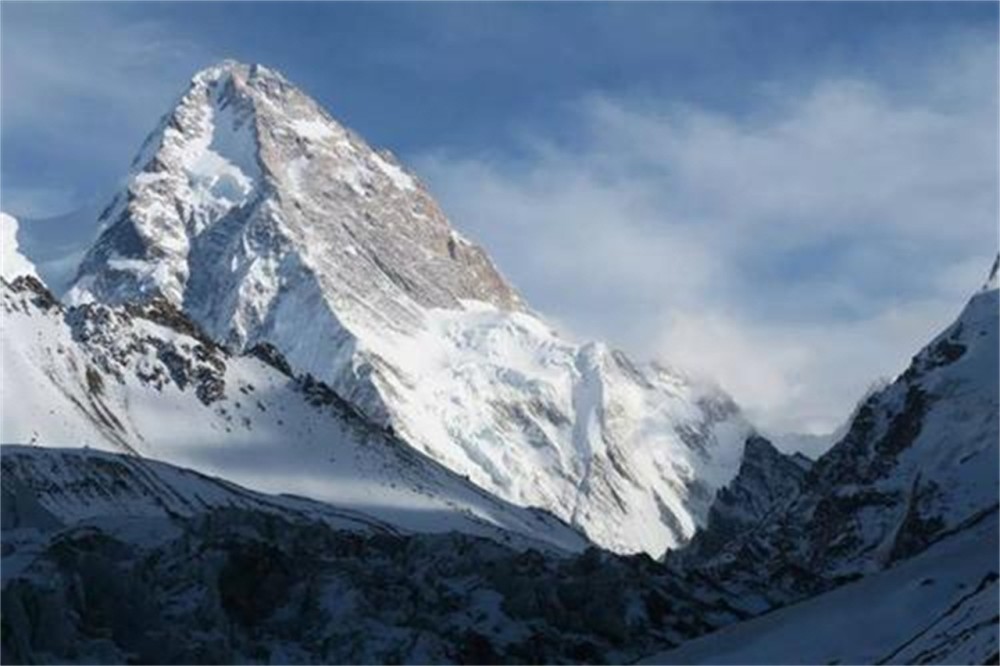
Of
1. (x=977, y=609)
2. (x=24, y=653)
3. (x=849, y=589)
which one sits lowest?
(x=24, y=653)

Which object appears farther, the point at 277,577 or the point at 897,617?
the point at 277,577

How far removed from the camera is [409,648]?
7234 inches

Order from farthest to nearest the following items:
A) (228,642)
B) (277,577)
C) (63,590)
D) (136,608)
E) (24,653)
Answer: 1. (277,577)
2. (228,642)
3. (136,608)
4. (63,590)
5. (24,653)

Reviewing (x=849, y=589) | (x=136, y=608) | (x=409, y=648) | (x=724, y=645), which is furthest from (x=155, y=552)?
(x=849, y=589)

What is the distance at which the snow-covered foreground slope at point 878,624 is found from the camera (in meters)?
155

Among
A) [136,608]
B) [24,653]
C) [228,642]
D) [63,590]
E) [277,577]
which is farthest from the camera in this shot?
[277,577]

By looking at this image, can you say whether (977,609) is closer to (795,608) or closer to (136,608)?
(795,608)

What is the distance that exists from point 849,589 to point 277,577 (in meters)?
49.3

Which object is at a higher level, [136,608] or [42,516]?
[42,516]

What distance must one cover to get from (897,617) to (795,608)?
66.6 feet

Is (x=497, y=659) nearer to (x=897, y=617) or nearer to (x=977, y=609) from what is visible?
(x=897, y=617)

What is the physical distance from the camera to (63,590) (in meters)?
141

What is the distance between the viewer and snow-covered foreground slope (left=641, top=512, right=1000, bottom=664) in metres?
155

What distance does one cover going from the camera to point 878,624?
177375mm
